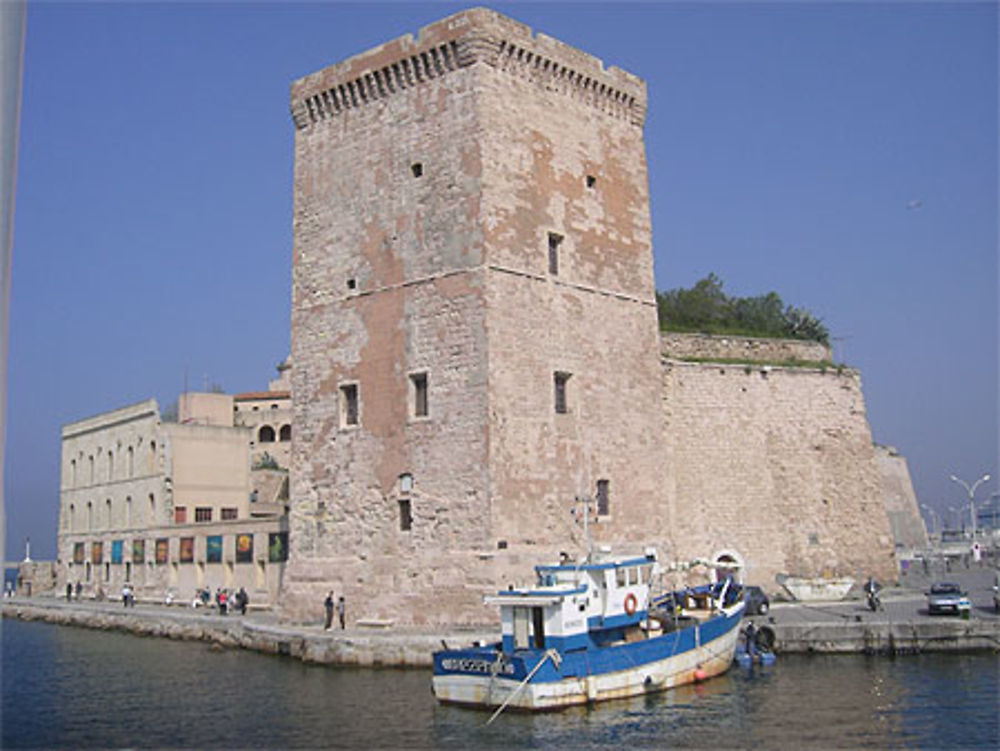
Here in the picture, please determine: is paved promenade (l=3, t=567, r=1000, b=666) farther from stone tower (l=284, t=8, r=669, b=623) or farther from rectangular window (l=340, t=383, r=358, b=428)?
rectangular window (l=340, t=383, r=358, b=428)

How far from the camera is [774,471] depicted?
86.4 ft

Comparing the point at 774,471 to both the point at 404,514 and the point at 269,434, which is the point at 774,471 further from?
the point at 269,434

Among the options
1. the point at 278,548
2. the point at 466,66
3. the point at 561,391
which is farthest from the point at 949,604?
the point at 278,548

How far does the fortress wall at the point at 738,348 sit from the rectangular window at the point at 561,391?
19.4ft

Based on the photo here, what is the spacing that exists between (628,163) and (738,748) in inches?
594

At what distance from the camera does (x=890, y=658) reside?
61.4 feet

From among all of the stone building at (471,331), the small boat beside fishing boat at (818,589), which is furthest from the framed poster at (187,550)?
the small boat beside fishing boat at (818,589)

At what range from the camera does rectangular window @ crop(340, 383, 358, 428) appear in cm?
2205

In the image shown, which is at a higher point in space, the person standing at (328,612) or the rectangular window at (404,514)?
the rectangular window at (404,514)

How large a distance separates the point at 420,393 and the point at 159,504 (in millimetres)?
20320

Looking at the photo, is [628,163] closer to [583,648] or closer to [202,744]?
[583,648]

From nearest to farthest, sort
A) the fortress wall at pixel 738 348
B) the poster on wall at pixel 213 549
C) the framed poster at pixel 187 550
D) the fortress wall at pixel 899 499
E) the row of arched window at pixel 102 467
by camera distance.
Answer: the fortress wall at pixel 738 348, the poster on wall at pixel 213 549, the framed poster at pixel 187 550, the row of arched window at pixel 102 467, the fortress wall at pixel 899 499

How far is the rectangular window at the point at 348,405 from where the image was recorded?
2205cm

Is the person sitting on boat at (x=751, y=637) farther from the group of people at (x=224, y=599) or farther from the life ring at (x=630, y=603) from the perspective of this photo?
the group of people at (x=224, y=599)
